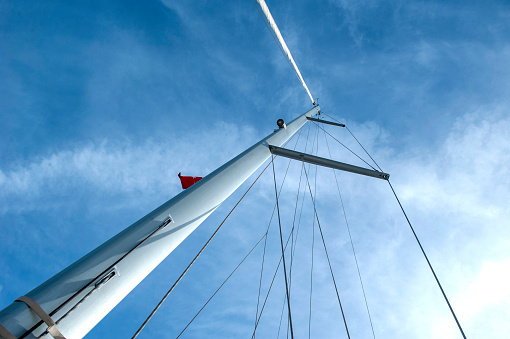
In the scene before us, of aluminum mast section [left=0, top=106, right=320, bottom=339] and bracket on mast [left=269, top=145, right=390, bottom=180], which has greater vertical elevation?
bracket on mast [left=269, top=145, right=390, bottom=180]

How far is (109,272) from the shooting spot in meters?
2.50

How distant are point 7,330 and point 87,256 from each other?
2.59 ft

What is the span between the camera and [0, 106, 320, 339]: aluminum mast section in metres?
2.02

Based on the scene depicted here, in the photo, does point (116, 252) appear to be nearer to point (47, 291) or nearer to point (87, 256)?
point (87, 256)

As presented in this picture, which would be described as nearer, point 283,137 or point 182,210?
point 182,210

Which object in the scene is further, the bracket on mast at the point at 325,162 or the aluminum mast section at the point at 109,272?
the bracket on mast at the point at 325,162

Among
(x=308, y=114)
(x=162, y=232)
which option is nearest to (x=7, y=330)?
(x=162, y=232)

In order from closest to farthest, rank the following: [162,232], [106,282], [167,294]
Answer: [106,282] → [162,232] → [167,294]

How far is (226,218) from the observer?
6.46m

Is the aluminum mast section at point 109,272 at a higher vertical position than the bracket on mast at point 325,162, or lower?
lower

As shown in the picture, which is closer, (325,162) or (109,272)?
(109,272)

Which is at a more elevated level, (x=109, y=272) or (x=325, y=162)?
(x=325, y=162)

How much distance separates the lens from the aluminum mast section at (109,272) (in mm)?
2018

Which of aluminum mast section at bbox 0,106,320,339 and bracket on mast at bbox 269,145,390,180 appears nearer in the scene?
aluminum mast section at bbox 0,106,320,339
